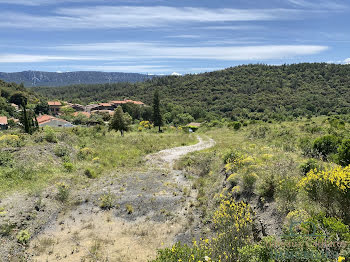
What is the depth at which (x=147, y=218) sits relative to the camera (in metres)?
10.4

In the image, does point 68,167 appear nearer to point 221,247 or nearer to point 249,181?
point 249,181

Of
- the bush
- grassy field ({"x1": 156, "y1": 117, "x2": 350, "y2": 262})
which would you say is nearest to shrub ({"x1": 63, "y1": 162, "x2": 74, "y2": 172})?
grassy field ({"x1": 156, "y1": 117, "x2": 350, "y2": 262})

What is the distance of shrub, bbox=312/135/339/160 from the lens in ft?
41.7

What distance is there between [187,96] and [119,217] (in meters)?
120

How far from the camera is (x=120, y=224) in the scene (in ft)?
32.8

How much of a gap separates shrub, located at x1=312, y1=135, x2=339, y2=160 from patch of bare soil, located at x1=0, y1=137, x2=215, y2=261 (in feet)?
24.9

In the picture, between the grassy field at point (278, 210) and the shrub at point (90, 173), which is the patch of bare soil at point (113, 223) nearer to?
the shrub at point (90, 173)

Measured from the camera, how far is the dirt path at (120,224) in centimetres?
802

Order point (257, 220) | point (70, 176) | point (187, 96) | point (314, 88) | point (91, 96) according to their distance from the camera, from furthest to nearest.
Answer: point (91, 96), point (187, 96), point (314, 88), point (70, 176), point (257, 220)

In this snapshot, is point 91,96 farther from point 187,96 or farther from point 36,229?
point 36,229

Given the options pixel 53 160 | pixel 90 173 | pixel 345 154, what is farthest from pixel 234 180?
pixel 53 160

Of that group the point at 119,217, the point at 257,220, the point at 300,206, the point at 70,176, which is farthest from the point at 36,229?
the point at 300,206

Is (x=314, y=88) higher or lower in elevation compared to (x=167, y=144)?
higher

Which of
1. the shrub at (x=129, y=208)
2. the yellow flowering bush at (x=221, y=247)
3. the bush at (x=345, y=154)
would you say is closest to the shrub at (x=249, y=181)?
the yellow flowering bush at (x=221, y=247)
